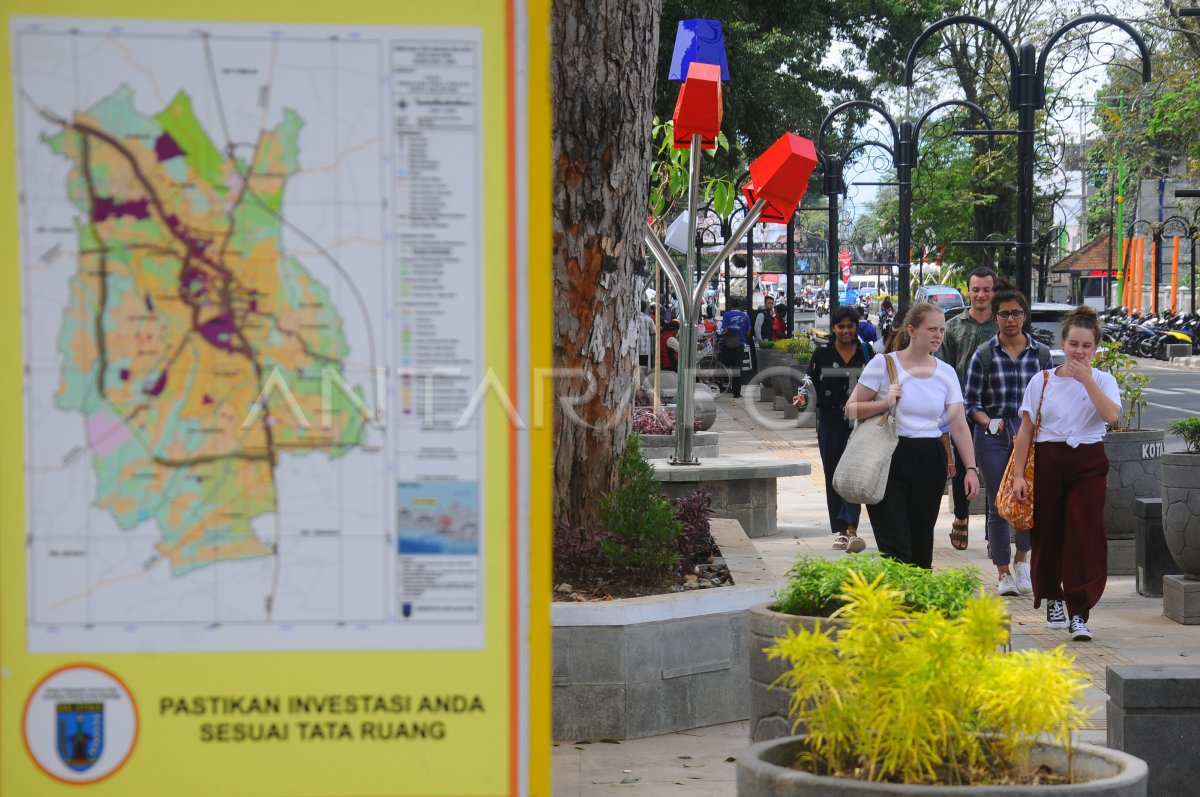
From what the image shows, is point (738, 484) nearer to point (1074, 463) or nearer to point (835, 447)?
point (835, 447)

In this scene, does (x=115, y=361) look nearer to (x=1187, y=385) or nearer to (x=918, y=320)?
(x=918, y=320)

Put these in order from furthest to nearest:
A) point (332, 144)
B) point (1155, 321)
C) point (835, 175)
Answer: point (1155, 321) → point (835, 175) → point (332, 144)

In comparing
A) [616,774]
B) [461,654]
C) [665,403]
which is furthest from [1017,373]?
[665,403]

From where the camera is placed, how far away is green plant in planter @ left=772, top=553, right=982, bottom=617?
5.04 metres

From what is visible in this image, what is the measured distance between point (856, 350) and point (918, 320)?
3492 millimetres

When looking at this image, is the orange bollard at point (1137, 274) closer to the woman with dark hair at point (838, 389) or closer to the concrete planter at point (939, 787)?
the woman with dark hair at point (838, 389)

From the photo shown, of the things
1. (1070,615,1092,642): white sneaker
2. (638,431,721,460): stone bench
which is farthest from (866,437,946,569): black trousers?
(638,431,721,460): stone bench

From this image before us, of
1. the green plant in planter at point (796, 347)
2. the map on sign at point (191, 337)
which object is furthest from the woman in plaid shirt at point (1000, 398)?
the green plant in planter at point (796, 347)

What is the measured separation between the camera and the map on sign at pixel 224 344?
10.3 feet

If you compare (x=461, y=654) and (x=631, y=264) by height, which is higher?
(x=631, y=264)

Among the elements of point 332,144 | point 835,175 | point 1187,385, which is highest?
point 835,175

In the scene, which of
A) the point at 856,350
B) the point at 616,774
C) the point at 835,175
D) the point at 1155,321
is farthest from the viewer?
the point at 1155,321

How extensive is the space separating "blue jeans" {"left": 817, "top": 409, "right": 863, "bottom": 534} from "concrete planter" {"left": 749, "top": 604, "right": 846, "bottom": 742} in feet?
22.8

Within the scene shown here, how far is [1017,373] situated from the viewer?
1002 cm
